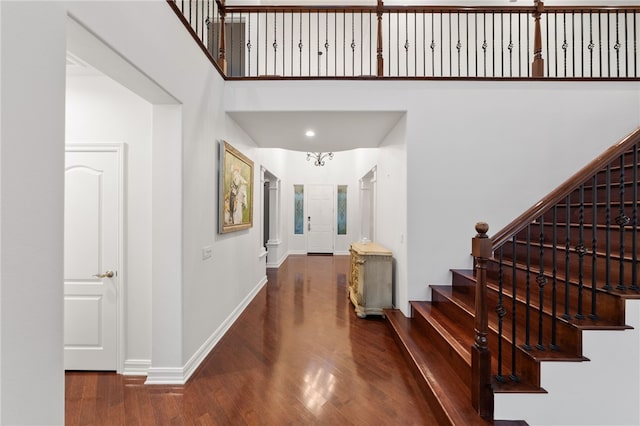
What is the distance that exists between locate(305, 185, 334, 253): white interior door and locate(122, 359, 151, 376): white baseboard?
6.50 meters

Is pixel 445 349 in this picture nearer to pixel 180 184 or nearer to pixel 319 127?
pixel 180 184

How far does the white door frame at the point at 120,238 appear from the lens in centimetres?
232

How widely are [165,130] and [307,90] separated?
5.45 ft

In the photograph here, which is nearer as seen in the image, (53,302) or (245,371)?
(53,302)

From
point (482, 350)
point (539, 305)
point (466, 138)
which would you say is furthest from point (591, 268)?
point (466, 138)

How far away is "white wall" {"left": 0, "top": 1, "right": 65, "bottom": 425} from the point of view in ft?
3.25

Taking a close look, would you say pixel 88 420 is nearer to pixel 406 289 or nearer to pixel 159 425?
pixel 159 425

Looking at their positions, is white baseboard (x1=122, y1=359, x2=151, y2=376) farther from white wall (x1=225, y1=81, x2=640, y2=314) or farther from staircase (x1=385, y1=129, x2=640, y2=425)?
white wall (x1=225, y1=81, x2=640, y2=314)

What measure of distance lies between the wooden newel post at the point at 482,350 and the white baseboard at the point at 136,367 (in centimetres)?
260

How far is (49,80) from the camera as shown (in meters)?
1.15

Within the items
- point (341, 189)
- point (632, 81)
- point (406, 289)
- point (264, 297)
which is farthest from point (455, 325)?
point (341, 189)

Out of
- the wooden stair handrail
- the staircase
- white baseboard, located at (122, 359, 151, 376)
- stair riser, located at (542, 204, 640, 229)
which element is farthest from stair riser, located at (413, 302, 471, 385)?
white baseboard, located at (122, 359, 151, 376)

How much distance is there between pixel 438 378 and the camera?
2039 mm

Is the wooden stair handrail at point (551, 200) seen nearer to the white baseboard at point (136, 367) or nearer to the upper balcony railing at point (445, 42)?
the upper balcony railing at point (445, 42)
